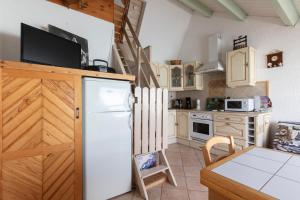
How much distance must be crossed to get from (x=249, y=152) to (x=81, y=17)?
8.55 ft

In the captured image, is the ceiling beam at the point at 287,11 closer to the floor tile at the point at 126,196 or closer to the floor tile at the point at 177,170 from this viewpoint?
the floor tile at the point at 177,170

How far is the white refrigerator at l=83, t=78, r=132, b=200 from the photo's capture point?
65.7 inches

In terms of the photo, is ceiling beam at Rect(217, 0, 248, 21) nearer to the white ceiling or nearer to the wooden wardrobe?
the white ceiling

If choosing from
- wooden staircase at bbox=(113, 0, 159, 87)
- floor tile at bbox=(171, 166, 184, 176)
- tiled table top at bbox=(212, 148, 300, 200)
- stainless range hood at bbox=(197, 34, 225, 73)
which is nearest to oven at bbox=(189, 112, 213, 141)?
stainless range hood at bbox=(197, 34, 225, 73)

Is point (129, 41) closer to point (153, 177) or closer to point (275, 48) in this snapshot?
point (153, 177)

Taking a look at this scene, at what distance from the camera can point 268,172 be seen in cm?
84

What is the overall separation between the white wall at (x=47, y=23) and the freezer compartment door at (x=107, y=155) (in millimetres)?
1190

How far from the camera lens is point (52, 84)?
1490mm

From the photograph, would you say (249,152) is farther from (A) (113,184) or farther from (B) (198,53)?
(B) (198,53)

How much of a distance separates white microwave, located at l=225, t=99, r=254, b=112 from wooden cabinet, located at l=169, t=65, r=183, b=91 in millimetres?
1301

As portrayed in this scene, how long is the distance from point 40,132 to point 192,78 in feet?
11.6

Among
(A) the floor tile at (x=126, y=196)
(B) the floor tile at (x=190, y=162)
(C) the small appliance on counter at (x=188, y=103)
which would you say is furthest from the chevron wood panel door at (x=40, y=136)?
(C) the small appliance on counter at (x=188, y=103)

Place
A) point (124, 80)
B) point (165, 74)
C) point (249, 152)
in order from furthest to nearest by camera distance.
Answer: point (165, 74) < point (124, 80) < point (249, 152)

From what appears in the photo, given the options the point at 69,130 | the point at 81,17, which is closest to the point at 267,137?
the point at 69,130
